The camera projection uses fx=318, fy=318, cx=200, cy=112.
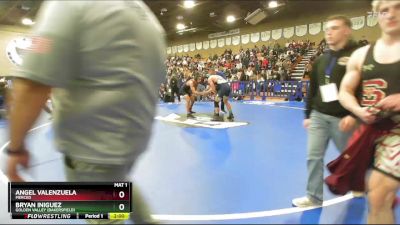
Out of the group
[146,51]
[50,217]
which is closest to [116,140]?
[146,51]

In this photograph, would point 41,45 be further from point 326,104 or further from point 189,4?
point 189,4

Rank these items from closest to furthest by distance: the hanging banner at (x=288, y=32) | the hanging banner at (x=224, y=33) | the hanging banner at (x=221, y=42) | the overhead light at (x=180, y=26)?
1. the hanging banner at (x=288, y=32)
2. the hanging banner at (x=224, y=33)
3. the overhead light at (x=180, y=26)
4. the hanging banner at (x=221, y=42)

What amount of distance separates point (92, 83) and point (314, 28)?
15.5m

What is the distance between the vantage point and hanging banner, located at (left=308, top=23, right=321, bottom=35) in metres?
14.5

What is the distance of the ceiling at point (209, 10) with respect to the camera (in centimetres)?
1098

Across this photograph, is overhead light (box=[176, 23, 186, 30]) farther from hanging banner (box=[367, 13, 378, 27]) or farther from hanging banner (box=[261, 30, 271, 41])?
hanging banner (box=[367, 13, 378, 27])

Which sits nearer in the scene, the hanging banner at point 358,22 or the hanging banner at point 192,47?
the hanging banner at point 358,22

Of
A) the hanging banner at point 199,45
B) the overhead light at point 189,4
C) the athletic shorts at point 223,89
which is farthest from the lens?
the hanging banner at point 199,45

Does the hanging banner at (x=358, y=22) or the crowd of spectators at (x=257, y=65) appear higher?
the hanging banner at (x=358, y=22)

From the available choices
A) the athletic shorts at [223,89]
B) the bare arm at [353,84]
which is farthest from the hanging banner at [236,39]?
the bare arm at [353,84]

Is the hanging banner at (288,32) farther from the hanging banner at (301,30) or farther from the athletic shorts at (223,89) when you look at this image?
the athletic shorts at (223,89)
